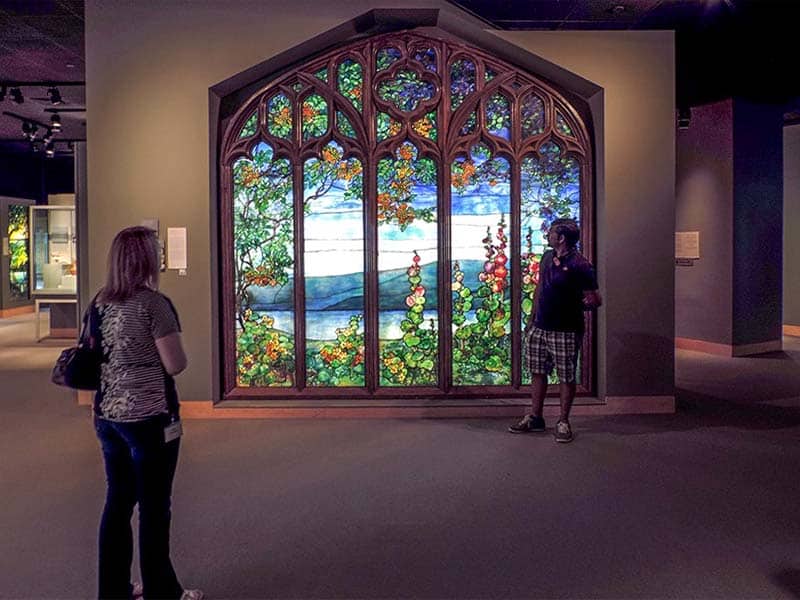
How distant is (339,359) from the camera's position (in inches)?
276

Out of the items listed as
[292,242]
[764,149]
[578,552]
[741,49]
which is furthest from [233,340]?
[764,149]

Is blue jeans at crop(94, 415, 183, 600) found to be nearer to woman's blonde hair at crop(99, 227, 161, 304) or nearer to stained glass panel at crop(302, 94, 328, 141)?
woman's blonde hair at crop(99, 227, 161, 304)

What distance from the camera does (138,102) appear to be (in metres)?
6.65

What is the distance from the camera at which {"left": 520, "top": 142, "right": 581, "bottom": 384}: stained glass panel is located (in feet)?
22.8

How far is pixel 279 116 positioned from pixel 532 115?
2.15 m

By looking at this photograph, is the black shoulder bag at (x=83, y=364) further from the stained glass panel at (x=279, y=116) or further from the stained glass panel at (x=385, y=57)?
the stained glass panel at (x=385, y=57)

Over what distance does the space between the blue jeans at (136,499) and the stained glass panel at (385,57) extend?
15.4 feet

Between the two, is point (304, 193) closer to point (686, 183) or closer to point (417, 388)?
point (417, 388)

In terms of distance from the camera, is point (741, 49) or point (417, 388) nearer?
point (417, 388)

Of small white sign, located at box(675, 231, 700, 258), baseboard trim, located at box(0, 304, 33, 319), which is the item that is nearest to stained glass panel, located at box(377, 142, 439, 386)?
small white sign, located at box(675, 231, 700, 258)

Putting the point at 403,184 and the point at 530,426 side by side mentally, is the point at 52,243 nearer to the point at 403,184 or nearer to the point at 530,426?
the point at 403,184

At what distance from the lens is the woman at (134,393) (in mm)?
2857

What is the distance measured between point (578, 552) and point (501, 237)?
3697mm

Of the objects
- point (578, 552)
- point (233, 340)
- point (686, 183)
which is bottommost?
point (578, 552)
